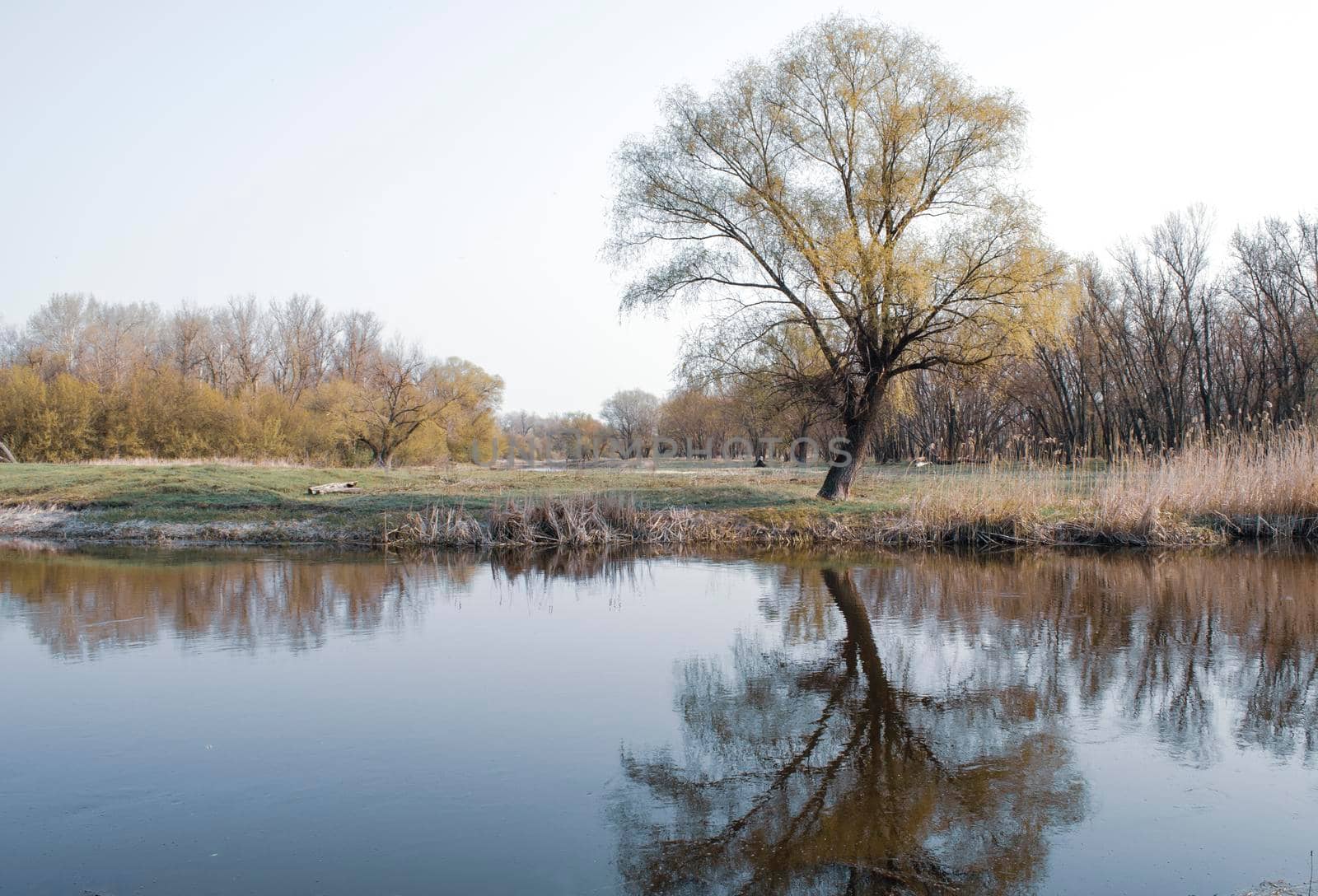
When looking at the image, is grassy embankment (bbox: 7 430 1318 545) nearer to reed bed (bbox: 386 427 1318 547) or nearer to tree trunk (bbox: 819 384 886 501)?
reed bed (bbox: 386 427 1318 547)

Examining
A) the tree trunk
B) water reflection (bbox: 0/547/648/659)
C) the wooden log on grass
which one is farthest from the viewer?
the wooden log on grass

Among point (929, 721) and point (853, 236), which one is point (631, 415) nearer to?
point (853, 236)

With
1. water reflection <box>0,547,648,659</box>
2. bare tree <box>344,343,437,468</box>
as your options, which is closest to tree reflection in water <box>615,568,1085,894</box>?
water reflection <box>0,547,648,659</box>

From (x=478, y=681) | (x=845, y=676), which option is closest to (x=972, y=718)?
(x=845, y=676)

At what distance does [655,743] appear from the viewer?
238 inches

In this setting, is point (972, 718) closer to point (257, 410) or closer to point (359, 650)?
point (359, 650)

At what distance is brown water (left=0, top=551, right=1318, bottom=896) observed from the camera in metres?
4.31

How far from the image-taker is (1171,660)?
8.18 m

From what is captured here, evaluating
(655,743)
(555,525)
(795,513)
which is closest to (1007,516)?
(795,513)

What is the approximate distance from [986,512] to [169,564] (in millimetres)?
14085

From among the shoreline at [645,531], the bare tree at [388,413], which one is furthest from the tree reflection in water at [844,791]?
the bare tree at [388,413]

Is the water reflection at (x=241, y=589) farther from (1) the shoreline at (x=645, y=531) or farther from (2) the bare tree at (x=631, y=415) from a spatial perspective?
(2) the bare tree at (x=631, y=415)

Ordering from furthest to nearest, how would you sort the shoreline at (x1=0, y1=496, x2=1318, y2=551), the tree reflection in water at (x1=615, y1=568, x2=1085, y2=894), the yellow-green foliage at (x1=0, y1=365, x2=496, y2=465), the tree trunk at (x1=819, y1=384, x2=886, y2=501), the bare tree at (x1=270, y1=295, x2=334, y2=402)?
the bare tree at (x1=270, y1=295, x2=334, y2=402)
the yellow-green foliage at (x1=0, y1=365, x2=496, y2=465)
the tree trunk at (x1=819, y1=384, x2=886, y2=501)
the shoreline at (x1=0, y1=496, x2=1318, y2=551)
the tree reflection in water at (x1=615, y1=568, x2=1085, y2=894)

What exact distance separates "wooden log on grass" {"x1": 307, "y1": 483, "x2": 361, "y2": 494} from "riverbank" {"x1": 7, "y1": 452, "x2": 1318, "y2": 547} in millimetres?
519
